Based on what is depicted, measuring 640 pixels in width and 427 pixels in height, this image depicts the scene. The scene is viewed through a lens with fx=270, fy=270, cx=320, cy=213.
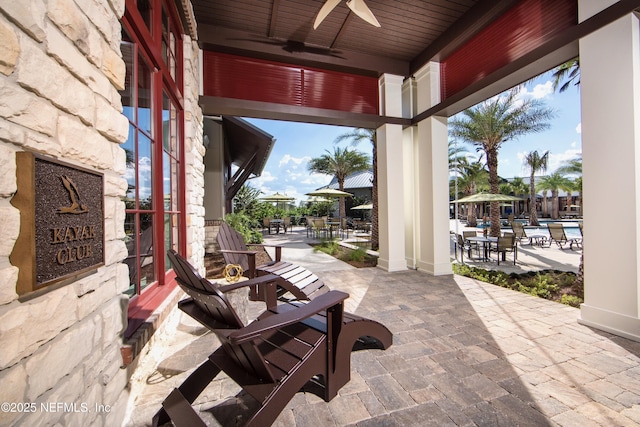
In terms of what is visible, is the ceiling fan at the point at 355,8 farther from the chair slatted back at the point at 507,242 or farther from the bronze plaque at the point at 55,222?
the chair slatted back at the point at 507,242

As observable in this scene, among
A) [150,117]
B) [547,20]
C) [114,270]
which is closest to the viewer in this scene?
[114,270]

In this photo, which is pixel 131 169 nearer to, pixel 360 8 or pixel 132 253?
pixel 132 253

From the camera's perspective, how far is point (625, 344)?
2.42 metres

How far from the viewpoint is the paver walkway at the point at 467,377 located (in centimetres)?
164

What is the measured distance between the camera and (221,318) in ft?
4.86

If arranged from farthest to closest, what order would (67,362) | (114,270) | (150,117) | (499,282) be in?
(499,282) → (150,117) → (114,270) → (67,362)

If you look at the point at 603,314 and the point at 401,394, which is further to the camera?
the point at 603,314

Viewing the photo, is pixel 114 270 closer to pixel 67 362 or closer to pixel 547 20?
pixel 67 362

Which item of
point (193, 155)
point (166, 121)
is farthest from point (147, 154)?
point (193, 155)

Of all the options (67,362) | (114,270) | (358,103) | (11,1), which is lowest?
(67,362)

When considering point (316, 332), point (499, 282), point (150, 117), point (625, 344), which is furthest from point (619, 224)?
point (150, 117)

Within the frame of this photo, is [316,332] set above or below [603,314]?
above

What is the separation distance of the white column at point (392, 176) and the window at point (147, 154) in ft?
12.2

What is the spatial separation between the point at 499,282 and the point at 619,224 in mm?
2413
